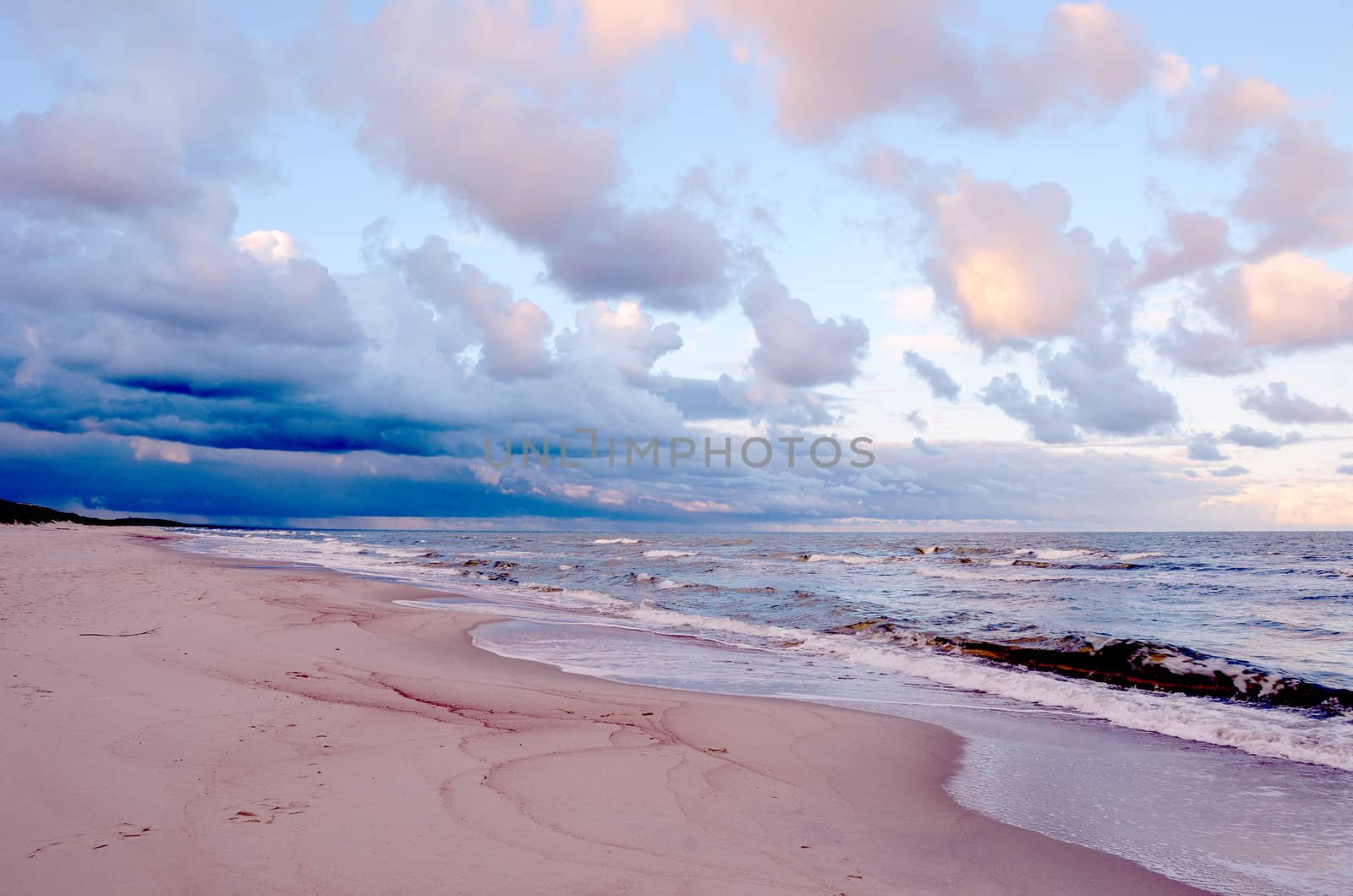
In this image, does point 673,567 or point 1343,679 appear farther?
point 673,567

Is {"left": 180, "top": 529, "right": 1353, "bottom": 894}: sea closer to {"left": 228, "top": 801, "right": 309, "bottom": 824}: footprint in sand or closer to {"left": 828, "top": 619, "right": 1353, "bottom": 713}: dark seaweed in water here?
{"left": 828, "top": 619, "right": 1353, "bottom": 713}: dark seaweed in water

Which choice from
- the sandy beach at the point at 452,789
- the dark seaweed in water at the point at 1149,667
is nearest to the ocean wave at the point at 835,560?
the dark seaweed in water at the point at 1149,667

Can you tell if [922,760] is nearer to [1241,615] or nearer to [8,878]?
[8,878]

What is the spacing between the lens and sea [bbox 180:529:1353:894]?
19.4ft

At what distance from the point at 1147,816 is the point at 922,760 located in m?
1.85

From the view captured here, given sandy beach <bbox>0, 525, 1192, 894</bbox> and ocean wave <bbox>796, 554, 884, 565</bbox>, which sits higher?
sandy beach <bbox>0, 525, 1192, 894</bbox>

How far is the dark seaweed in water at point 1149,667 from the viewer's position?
11.3 m

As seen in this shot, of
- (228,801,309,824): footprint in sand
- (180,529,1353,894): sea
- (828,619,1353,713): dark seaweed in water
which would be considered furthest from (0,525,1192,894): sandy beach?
(828,619,1353,713): dark seaweed in water

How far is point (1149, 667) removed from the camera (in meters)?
13.1

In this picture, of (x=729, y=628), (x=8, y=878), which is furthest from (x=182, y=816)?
(x=729, y=628)

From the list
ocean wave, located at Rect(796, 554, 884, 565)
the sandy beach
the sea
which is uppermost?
the sandy beach

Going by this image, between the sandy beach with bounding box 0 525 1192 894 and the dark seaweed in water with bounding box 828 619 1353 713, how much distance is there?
20.2ft

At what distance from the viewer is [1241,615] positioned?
69.5ft

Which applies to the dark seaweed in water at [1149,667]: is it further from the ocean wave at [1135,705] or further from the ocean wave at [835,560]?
the ocean wave at [835,560]
